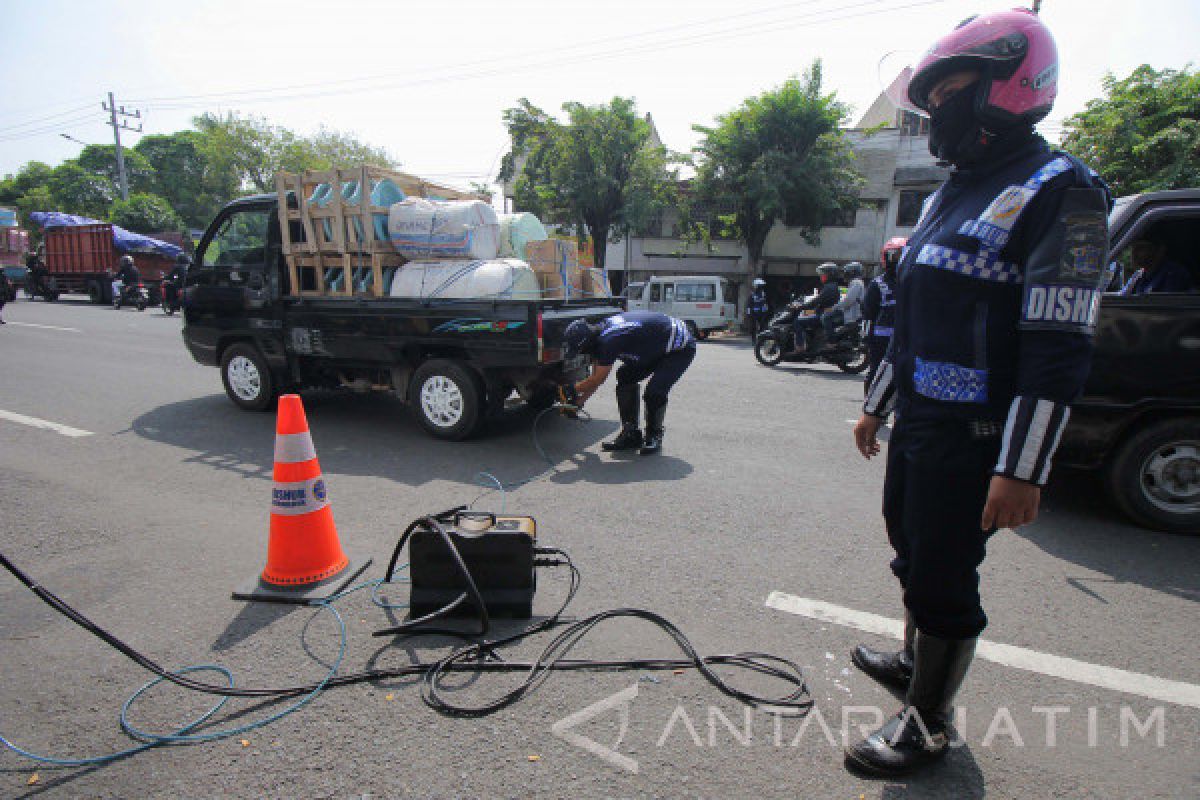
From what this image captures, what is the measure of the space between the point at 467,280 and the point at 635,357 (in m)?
1.62

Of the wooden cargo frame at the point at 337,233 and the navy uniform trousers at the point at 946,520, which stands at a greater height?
the wooden cargo frame at the point at 337,233

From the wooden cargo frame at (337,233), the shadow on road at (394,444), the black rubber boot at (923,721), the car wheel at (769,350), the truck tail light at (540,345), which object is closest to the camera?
the black rubber boot at (923,721)

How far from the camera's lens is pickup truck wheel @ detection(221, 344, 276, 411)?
6.40m

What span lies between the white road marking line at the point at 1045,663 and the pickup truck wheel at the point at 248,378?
5719mm

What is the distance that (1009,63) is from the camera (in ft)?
5.69

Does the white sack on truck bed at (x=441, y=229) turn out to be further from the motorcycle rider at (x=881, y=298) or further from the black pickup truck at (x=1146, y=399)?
the black pickup truck at (x=1146, y=399)

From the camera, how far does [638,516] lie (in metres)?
3.92

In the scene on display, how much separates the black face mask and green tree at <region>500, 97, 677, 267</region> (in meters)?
21.5

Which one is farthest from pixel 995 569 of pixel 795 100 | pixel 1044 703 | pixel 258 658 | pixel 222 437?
pixel 795 100

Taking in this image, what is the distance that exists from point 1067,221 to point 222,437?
637 cm

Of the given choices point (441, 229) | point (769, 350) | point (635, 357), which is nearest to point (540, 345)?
point (635, 357)

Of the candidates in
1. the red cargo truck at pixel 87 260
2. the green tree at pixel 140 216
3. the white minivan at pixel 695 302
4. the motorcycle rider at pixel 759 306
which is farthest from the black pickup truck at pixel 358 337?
the green tree at pixel 140 216

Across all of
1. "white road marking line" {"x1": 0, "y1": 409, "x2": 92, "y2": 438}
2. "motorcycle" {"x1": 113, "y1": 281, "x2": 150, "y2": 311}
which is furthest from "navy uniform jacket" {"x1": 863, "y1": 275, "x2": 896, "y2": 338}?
"motorcycle" {"x1": 113, "y1": 281, "x2": 150, "y2": 311}

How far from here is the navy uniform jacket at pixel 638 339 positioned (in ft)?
→ 16.9
